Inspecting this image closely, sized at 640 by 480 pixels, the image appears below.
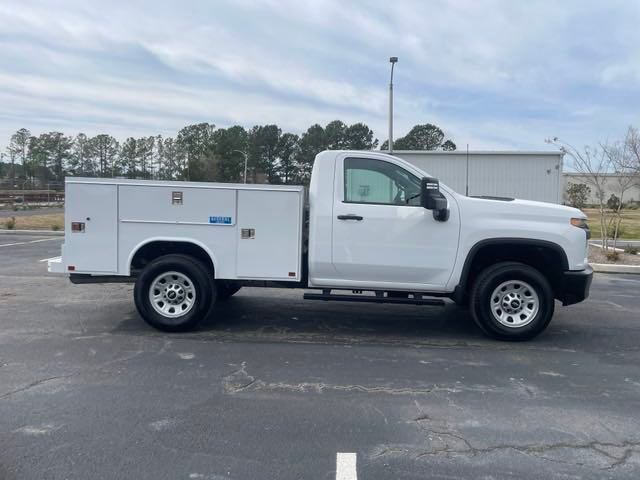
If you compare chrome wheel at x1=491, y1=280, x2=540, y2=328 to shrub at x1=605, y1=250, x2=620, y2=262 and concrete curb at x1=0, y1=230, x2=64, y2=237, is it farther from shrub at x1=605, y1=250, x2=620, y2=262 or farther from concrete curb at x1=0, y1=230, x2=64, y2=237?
concrete curb at x1=0, y1=230, x2=64, y2=237

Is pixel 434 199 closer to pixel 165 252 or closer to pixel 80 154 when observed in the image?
pixel 165 252

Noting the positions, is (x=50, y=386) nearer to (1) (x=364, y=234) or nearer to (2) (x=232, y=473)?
(2) (x=232, y=473)

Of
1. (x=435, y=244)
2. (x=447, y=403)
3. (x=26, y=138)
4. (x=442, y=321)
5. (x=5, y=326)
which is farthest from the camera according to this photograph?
(x=26, y=138)

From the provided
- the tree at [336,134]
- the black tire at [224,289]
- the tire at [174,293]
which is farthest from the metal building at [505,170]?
the tree at [336,134]

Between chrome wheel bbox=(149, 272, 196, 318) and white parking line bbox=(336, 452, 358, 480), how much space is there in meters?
3.43

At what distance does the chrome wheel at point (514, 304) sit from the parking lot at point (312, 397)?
0.31 m

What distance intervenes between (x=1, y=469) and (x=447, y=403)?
326 cm

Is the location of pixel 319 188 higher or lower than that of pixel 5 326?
higher

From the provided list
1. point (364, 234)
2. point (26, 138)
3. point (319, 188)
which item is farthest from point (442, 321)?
point (26, 138)

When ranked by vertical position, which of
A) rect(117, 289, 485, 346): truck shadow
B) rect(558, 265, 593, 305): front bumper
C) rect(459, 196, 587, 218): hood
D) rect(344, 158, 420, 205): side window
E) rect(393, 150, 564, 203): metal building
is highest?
rect(393, 150, 564, 203): metal building

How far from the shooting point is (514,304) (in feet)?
21.5

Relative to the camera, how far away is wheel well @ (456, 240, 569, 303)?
642cm

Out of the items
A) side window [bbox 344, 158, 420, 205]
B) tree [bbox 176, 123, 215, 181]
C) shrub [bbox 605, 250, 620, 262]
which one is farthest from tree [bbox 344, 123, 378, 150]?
side window [bbox 344, 158, 420, 205]

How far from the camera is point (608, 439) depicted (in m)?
4.07
